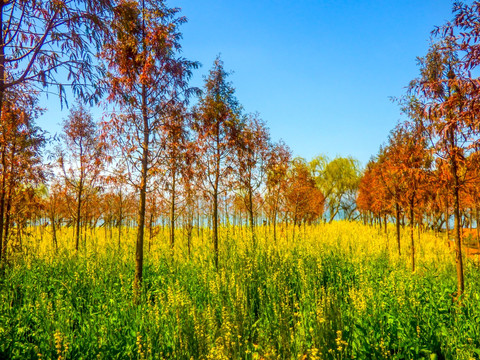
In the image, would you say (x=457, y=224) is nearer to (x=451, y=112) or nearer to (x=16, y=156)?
(x=451, y=112)

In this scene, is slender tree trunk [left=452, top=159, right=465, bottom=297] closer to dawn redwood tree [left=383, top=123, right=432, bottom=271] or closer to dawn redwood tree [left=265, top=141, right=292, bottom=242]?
dawn redwood tree [left=383, top=123, right=432, bottom=271]

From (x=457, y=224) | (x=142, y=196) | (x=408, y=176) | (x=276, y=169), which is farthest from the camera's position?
(x=276, y=169)

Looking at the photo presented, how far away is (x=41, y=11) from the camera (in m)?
5.29

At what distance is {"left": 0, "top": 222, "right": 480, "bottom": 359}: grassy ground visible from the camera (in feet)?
11.8

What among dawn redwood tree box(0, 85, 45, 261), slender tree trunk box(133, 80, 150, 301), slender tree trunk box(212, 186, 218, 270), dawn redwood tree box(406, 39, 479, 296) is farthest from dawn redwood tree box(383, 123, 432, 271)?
dawn redwood tree box(0, 85, 45, 261)

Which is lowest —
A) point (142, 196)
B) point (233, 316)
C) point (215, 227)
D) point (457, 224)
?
point (233, 316)

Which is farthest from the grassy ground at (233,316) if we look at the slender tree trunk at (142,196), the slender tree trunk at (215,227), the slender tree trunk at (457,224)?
the slender tree trunk at (142,196)

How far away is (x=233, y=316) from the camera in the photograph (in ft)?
14.3

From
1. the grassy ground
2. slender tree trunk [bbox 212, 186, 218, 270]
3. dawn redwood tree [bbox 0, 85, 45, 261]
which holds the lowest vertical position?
the grassy ground

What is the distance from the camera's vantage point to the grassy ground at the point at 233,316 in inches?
141

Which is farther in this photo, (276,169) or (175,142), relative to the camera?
(276,169)

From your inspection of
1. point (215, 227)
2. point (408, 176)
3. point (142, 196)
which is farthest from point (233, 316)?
point (408, 176)

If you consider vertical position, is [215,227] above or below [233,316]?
above

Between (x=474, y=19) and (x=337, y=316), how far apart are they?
5132 mm
